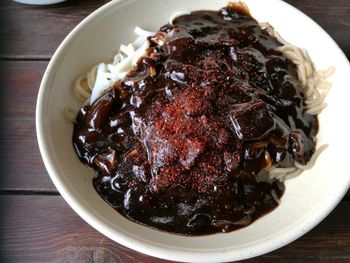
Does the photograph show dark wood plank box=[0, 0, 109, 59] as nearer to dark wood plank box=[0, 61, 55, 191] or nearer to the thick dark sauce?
dark wood plank box=[0, 61, 55, 191]

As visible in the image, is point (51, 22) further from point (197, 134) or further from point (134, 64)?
point (197, 134)

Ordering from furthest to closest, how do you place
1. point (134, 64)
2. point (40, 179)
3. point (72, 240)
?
1. point (134, 64)
2. point (40, 179)
3. point (72, 240)

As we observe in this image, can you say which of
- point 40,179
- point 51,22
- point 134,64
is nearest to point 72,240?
point 40,179

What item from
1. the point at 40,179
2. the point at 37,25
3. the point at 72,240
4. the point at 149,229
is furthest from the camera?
the point at 37,25

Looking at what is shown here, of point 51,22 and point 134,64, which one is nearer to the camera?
point 134,64

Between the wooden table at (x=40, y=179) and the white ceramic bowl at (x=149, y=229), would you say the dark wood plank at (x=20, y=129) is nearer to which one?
the wooden table at (x=40, y=179)

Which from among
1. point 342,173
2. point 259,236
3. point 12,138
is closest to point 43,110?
point 12,138

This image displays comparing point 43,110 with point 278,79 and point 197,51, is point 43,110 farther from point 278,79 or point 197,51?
point 278,79
